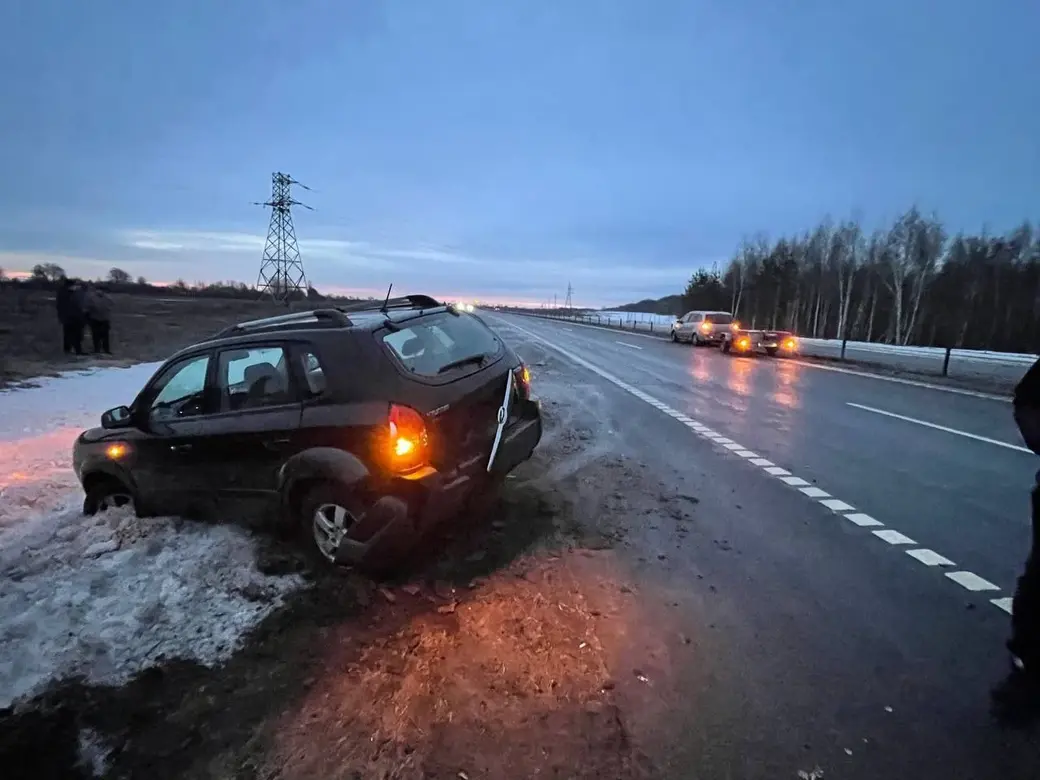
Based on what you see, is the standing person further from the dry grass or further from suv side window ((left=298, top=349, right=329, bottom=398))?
the dry grass

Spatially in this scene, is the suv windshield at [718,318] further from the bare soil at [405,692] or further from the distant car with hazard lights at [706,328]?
the bare soil at [405,692]

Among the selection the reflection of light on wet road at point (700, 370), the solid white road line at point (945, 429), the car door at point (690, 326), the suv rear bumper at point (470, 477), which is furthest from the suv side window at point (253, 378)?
the car door at point (690, 326)

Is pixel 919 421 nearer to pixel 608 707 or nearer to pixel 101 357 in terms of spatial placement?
pixel 608 707

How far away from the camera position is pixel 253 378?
459cm

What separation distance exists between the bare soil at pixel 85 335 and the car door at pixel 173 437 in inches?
412

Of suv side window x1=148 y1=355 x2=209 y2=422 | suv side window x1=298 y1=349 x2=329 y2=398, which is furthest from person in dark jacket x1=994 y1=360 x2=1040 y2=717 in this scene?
suv side window x1=148 y1=355 x2=209 y2=422

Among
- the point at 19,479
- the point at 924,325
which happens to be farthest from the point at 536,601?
the point at 924,325

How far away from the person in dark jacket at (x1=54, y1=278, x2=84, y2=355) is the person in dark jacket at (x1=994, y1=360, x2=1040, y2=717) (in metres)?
19.3

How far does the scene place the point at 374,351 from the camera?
13.8 ft

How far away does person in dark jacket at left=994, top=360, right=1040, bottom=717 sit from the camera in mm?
2986

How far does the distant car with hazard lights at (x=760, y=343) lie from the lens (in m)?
27.4

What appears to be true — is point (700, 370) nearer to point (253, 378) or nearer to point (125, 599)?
point (253, 378)

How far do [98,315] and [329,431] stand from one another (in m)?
17.1

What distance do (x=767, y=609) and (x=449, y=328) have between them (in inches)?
122
